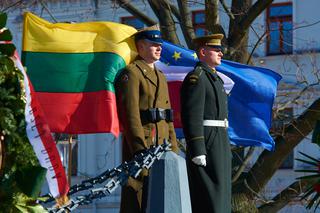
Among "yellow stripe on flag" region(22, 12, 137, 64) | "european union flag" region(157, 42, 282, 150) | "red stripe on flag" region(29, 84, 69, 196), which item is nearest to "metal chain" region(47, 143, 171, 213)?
"red stripe on flag" region(29, 84, 69, 196)

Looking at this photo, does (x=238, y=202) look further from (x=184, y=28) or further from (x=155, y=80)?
(x=155, y=80)

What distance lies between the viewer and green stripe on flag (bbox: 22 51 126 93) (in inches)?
307

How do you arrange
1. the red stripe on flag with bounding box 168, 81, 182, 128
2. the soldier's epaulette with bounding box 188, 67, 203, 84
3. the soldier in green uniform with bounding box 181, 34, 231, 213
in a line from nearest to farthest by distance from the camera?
1. the soldier in green uniform with bounding box 181, 34, 231, 213
2. the soldier's epaulette with bounding box 188, 67, 203, 84
3. the red stripe on flag with bounding box 168, 81, 182, 128

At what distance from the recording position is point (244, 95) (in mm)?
9039

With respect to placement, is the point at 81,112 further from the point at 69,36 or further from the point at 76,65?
the point at 69,36

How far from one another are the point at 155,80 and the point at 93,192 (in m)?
1.69

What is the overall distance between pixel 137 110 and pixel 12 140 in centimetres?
234

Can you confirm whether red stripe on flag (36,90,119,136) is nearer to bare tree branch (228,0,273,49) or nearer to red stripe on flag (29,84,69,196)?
red stripe on flag (29,84,69,196)

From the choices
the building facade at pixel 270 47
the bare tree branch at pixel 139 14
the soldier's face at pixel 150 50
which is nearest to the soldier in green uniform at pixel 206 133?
the soldier's face at pixel 150 50

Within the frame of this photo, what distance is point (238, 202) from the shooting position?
11.3m

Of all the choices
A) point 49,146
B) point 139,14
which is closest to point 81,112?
point 49,146

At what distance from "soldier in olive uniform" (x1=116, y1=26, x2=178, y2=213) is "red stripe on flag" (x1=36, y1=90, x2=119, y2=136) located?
1069 mm

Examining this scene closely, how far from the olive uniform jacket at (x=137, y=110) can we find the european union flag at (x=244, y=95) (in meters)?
2.21

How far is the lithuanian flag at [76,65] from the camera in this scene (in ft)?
25.0
